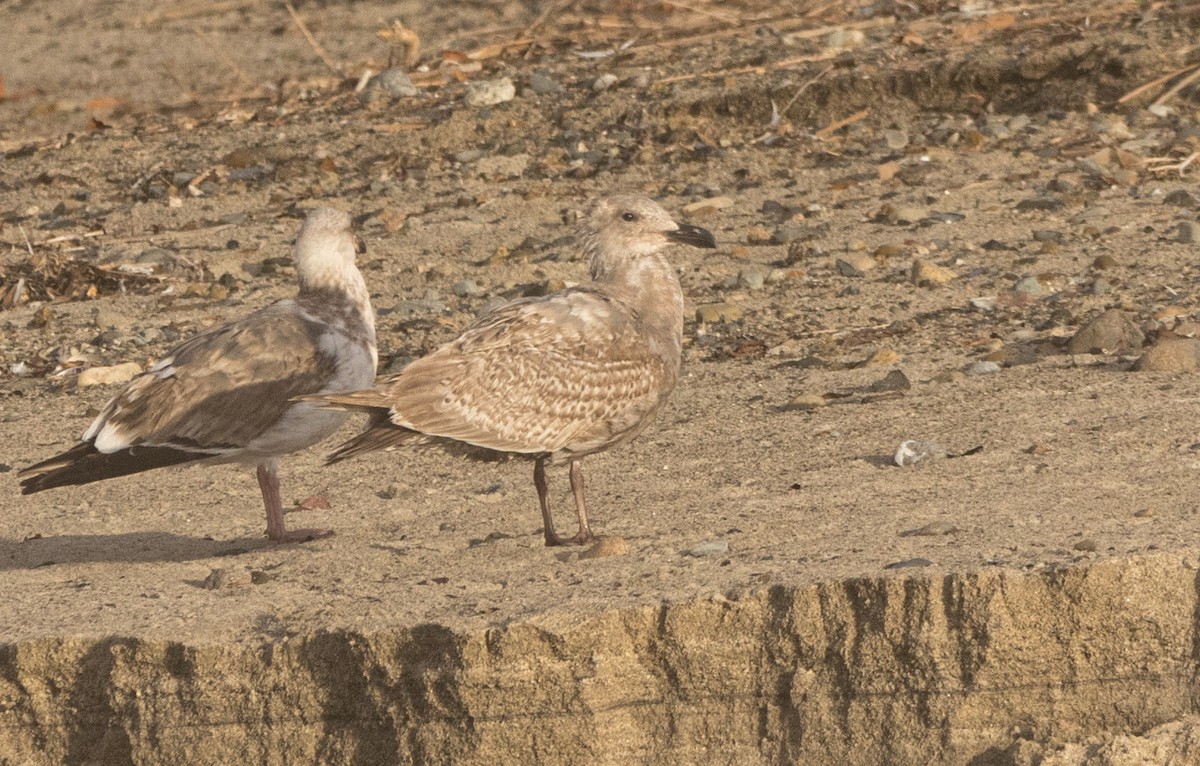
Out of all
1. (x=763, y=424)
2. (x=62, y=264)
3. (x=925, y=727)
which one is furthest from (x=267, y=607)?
(x=62, y=264)

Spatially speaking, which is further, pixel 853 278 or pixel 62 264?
pixel 62 264

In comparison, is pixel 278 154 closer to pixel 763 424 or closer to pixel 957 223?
pixel 957 223

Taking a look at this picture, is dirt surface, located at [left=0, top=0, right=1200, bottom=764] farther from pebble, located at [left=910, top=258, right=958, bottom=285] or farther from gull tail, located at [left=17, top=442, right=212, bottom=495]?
gull tail, located at [left=17, top=442, right=212, bottom=495]

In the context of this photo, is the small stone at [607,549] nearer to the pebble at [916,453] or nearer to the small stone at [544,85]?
the pebble at [916,453]

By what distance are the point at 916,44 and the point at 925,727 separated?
8014mm

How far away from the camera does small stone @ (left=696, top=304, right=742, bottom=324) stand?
8.48 m

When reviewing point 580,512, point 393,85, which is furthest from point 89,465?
point 393,85

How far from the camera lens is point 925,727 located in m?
4.68

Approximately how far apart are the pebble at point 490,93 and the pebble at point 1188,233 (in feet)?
15.6

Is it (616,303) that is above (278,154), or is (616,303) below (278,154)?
below

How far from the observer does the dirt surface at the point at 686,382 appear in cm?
475

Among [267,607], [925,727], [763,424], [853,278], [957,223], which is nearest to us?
[925,727]

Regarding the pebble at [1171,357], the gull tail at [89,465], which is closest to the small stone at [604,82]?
the pebble at [1171,357]

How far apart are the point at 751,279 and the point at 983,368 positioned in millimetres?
1858
